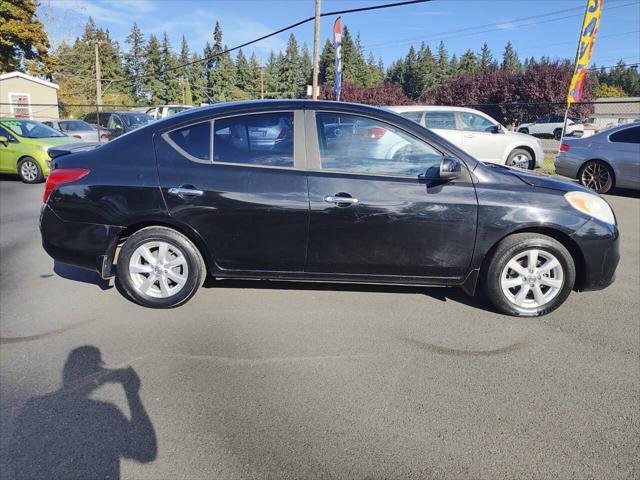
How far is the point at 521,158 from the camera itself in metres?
12.2

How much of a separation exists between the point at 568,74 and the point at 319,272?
49.8 m

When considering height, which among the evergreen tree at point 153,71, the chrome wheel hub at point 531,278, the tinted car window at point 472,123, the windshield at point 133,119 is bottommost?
the chrome wheel hub at point 531,278

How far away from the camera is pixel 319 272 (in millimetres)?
3994

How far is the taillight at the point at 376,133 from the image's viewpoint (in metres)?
3.88

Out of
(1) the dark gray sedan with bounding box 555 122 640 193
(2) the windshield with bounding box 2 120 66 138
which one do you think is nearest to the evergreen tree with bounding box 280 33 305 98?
(2) the windshield with bounding box 2 120 66 138

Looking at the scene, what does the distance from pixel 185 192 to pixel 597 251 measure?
3.41 meters

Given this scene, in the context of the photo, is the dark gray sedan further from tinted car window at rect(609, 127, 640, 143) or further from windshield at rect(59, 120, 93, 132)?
windshield at rect(59, 120, 93, 132)

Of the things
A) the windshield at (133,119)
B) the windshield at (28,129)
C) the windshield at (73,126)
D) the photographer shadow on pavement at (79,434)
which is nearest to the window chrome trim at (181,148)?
the photographer shadow on pavement at (79,434)

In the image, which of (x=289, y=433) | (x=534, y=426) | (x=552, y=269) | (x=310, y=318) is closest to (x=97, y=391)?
(x=289, y=433)

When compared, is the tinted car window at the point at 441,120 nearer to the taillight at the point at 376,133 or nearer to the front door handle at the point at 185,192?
the taillight at the point at 376,133

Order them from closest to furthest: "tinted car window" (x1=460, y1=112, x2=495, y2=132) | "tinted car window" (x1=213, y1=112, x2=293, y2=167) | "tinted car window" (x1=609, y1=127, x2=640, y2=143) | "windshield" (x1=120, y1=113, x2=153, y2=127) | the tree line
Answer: "tinted car window" (x1=213, y1=112, x2=293, y2=167) → "tinted car window" (x1=609, y1=127, x2=640, y2=143) → "tinted car window" (x1=460, y1=112, x2=495, y2=132) → "windshield" (x1=120, y1=113, x2=153, y2=127) → the tree line

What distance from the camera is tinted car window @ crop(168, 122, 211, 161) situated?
3.92 m

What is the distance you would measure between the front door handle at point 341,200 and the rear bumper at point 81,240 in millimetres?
1749

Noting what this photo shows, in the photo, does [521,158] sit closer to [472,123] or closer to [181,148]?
[472,123]
